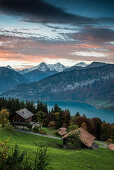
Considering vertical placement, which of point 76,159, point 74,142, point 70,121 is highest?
point 76,159

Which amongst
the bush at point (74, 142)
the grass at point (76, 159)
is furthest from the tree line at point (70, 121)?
the grass at point (76, 159)

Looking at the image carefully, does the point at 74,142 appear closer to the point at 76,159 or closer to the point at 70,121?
the point at 76,159

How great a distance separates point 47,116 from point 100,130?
35.2 meters

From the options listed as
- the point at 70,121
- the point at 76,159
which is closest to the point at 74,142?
the point at 76,159

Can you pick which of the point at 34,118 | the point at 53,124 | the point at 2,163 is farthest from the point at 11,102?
the point at 2,163

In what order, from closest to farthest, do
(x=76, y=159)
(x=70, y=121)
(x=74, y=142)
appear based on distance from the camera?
(x=76, y=159) → (x=74, y=142) → (x=70, y=121)

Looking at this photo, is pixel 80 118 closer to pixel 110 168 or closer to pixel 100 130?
pixel 100 130

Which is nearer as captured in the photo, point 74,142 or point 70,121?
point 74,142

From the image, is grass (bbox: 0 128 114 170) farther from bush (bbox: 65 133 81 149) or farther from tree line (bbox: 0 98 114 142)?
tree line (bbox: 0 98 114 142)

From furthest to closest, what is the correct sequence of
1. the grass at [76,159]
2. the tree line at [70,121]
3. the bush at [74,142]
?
the tree line at [70,121], the bush at [74,142], the grass at [76,159]

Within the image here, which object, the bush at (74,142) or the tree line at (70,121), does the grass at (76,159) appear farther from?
the tree line at (70,121)

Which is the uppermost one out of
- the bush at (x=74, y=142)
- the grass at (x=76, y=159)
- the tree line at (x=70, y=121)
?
the grass at (x=76, y=159)

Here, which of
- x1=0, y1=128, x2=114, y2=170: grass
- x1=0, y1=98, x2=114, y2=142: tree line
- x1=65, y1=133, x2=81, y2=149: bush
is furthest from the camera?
x1=0, y1=98, x2=114, y2=142: tree line

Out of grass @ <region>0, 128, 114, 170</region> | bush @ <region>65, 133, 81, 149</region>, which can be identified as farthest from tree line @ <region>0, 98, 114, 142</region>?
grass @ <region>0, 128, 114, 170</region>
